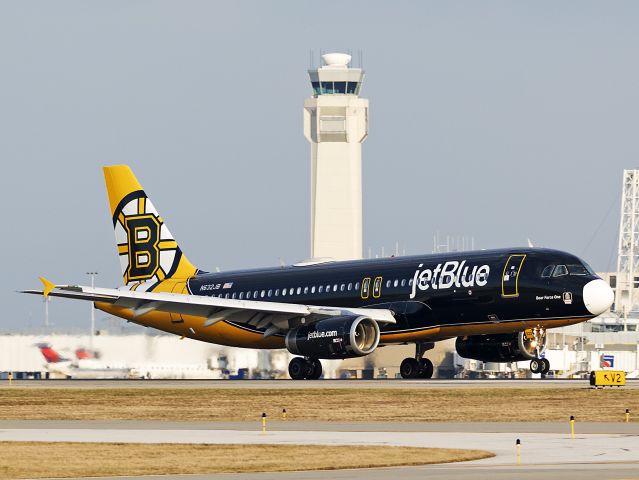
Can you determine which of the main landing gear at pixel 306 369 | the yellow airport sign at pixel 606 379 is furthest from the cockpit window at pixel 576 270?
the main landing gear at pixel 306 369

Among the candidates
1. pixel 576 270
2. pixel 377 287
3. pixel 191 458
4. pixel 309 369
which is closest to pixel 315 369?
pixel 309 369

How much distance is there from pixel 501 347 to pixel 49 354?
71.5 ft

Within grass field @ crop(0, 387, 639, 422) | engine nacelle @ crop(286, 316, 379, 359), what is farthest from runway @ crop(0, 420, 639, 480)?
engine nacelle @ crop(286, 316, 379, 359)

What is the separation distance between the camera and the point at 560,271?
57031 mm

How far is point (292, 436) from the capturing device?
118 ft

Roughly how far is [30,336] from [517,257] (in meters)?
24.7

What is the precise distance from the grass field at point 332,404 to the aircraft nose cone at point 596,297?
7116 mm

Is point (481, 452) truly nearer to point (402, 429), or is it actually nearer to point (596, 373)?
point (402, 429)

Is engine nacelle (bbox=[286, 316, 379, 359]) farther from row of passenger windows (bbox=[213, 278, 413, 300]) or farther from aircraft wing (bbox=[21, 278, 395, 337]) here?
row of passenger windows (bbox=[213, 278, 413, 300])

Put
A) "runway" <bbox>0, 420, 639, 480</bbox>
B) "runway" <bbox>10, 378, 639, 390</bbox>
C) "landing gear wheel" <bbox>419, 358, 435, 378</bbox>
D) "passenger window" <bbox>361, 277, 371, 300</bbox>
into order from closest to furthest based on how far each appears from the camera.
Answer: "runway" <bbox>0, 420, 639, 480</bbox>, "runway" <bbox>10, 378, 639, 390</bbox>, "passenger window" <bbox>361, 277, 371, 300</bbox>, "landing gear wheel" <bbox>419, 358, 435, 378</bbox>

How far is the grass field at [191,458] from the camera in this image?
28.9 m

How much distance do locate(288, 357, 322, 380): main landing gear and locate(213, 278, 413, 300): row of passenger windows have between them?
2966 millimetres

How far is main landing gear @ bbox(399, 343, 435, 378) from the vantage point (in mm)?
62344

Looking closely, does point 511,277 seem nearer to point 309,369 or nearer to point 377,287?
point 377,287
